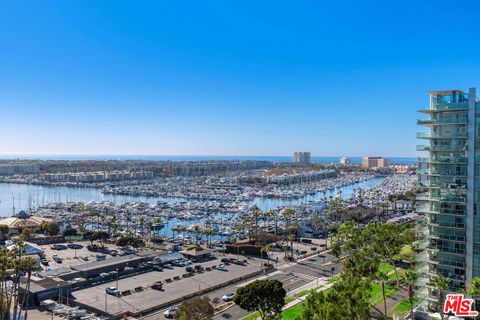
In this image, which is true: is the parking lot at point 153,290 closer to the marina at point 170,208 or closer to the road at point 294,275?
the road at point 294,275

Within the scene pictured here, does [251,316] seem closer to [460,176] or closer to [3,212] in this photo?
[460,176]

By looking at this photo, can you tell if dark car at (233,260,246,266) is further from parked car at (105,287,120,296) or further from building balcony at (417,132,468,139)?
building balcony at (417,132,468,139)

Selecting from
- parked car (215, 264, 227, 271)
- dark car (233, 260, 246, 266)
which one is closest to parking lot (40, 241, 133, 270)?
parked car (215, 264, 227, 271)

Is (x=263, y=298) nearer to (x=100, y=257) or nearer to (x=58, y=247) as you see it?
(x=100, y=257)

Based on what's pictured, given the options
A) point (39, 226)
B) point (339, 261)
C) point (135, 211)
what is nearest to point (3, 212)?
point (135, 211)

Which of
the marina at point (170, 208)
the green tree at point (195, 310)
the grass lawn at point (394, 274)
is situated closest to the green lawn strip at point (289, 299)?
the green tree at point (195, 310)

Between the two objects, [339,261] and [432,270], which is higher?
[432,270]
